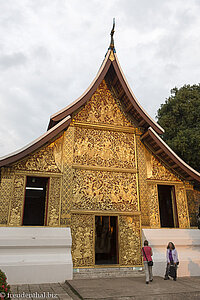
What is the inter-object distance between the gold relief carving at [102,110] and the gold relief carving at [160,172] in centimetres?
168

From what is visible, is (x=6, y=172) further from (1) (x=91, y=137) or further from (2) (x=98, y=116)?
(2) (x=98, y=116)

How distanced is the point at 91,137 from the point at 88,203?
2188 millimetres

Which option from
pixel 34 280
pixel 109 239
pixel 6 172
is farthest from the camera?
pixel 109 239

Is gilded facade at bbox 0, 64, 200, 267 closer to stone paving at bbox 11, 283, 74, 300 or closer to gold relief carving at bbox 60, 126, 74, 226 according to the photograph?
gold relief carving at bbox 60, 126, 74, 226

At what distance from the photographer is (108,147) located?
827 cm

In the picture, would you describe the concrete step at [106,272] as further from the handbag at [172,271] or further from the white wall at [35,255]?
the handbag at [172,271]

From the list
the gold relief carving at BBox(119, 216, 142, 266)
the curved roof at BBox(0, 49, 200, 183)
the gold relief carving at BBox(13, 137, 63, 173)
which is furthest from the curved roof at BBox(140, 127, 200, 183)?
the gold relief carving at BBox(13, 137, 63, 173)

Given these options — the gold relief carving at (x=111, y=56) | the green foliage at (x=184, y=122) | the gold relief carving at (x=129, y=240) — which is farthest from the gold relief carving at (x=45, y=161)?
the green foliage at (x=184, y=122)

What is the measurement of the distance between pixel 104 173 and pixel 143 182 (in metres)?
1.34

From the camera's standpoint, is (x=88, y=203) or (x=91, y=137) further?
(x=91, y=137)

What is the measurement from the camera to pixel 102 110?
8.73 meters

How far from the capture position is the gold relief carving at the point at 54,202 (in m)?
6.91

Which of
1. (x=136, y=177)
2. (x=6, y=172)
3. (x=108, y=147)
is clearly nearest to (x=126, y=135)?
(x=108, y=147)

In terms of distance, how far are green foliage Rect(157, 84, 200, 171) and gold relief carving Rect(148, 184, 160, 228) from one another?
437 cm
